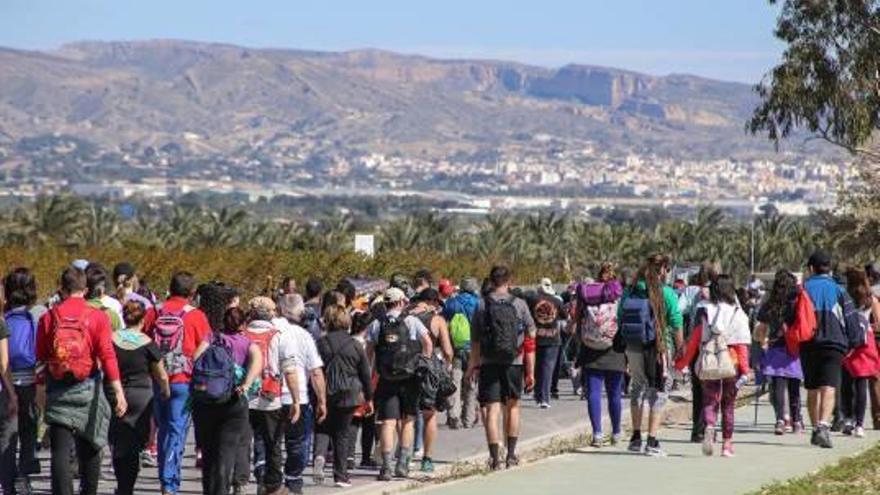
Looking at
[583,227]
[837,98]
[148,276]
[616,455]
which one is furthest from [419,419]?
[583,227]

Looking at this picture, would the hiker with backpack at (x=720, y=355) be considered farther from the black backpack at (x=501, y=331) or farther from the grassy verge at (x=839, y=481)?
the black backpack at (x=501, y=331)

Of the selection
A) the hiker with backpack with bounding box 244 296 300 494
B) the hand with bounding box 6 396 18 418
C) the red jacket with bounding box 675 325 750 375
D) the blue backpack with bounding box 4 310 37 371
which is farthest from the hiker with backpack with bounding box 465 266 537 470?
the hand with bounding box 6 396 18 418

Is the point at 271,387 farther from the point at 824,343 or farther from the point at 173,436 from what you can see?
the point at 824,343

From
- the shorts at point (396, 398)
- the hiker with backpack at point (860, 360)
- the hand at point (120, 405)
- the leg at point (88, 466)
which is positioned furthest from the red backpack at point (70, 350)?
the hiker with backpack at point (860, 360)

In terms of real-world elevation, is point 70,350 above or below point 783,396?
above

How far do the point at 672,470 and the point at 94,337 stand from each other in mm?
4859

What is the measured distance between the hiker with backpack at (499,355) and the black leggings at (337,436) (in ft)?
3.69

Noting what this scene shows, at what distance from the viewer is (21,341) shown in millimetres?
13359

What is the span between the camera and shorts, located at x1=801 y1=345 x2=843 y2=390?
1730 centimetres

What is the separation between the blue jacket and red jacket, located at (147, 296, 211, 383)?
19.3 ft

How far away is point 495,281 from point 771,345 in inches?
151

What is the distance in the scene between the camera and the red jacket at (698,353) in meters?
16.4

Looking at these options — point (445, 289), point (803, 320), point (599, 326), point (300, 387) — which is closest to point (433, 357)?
point (599, 326)

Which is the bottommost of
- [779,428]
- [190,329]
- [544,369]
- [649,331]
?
[544,369]
